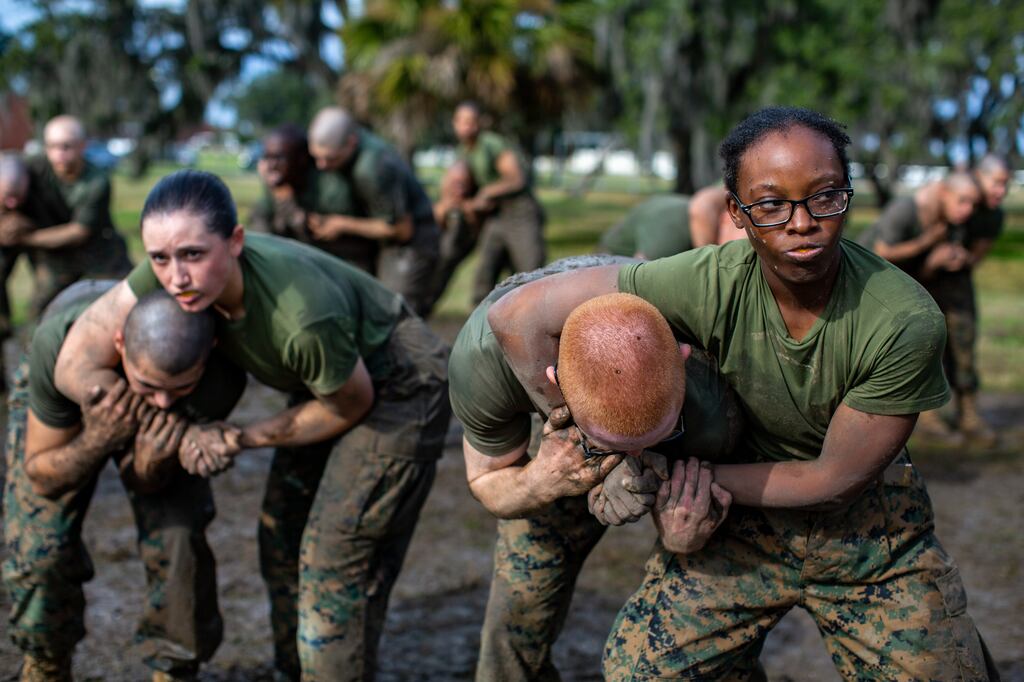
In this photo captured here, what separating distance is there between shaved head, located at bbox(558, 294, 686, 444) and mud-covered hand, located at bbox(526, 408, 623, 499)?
258 millimetres

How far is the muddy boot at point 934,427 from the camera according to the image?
796 cm

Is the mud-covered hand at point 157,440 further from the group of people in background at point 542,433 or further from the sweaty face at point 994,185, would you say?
the sweaty face at point 994,185

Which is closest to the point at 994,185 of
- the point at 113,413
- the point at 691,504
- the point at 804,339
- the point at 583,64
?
the point at 804,339

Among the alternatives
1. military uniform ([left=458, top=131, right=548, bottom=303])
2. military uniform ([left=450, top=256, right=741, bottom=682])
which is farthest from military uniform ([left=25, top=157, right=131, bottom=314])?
military uniform ([left=450, top=256, right=741, bottom=682])

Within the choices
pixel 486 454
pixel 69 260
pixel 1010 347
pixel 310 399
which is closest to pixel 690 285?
pixel 486 454

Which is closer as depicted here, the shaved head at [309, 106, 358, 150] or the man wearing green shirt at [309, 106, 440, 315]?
the shaved head at [309, 106, 358, 150]

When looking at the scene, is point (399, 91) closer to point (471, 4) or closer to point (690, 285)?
point (471, 4)

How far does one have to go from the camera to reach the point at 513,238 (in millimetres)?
9617

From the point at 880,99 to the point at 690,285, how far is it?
2116 cm

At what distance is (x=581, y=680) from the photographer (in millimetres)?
4508

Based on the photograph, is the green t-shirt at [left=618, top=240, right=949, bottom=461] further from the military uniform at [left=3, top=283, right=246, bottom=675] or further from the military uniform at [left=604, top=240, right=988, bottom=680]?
the military uniform at [left=3, top=283, right=246, bottom=675]

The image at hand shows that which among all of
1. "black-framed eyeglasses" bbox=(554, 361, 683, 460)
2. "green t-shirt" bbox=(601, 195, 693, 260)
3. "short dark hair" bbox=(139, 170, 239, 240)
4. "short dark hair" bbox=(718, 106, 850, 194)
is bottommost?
"green t-shirt" bbox=(601, 195, 693, 260)

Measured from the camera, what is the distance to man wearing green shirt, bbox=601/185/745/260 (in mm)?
5695

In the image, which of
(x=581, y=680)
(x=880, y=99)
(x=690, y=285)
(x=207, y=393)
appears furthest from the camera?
(x=880, y=99)
